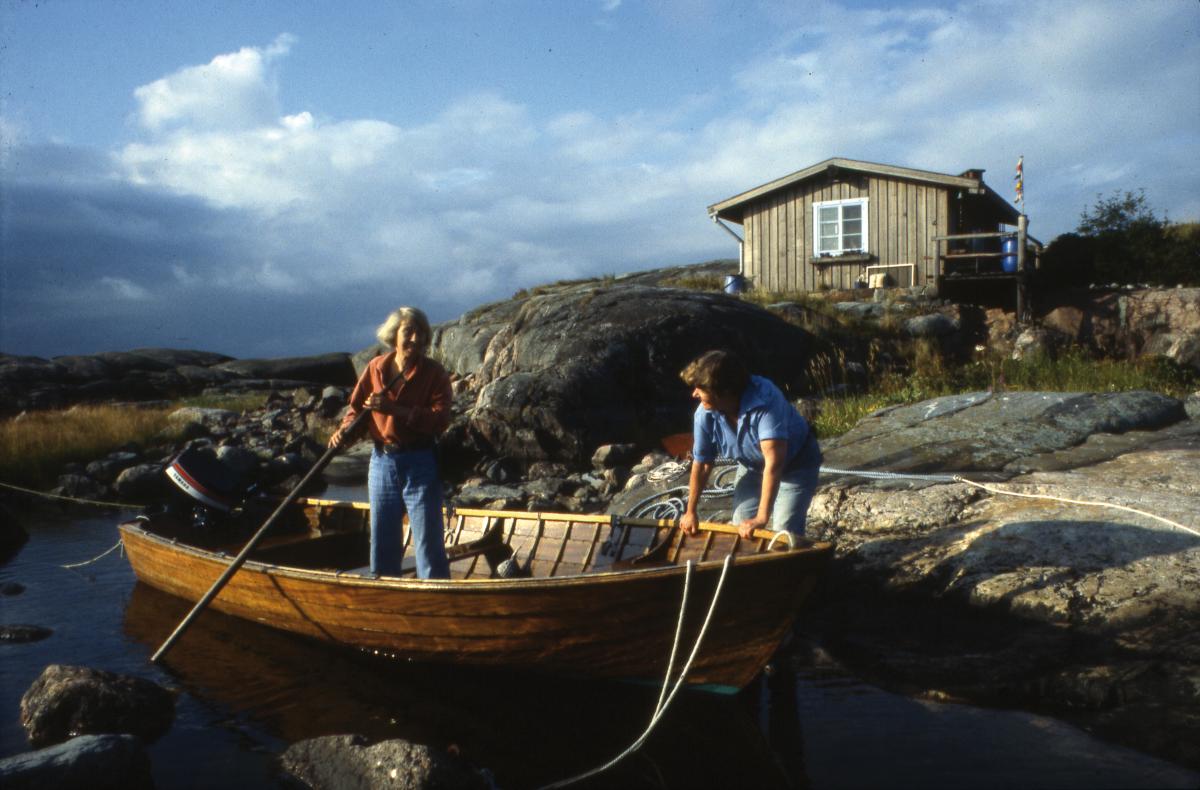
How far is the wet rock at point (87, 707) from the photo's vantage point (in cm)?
537

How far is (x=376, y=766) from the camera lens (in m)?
4.48

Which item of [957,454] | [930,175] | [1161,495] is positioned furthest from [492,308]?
[1161,495]

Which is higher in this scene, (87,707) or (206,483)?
(206,483)

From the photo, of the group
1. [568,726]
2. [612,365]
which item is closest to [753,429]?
[568,726]

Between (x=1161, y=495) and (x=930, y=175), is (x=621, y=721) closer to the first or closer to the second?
(x=1161, y=495)

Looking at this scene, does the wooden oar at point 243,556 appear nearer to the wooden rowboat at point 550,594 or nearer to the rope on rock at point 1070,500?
the wooden rowboat at point 550,594

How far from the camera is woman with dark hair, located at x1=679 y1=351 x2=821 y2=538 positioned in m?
5.17

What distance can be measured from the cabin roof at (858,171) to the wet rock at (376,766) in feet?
66.7

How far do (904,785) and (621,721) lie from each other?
170 centimetres

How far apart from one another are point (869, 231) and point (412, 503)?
19.5 meters

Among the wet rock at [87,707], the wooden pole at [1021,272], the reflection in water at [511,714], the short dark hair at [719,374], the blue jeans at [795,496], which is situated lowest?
the reflection in water at [511,714]

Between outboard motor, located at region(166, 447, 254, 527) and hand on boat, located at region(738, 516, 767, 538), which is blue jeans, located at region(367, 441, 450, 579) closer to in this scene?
hand on boat, located at region(738, 516, 767, 538)

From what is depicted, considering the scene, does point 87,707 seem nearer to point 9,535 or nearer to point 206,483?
point 206,483

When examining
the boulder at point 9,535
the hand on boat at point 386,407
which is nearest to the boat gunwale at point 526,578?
the hand on boat at point 386,407
